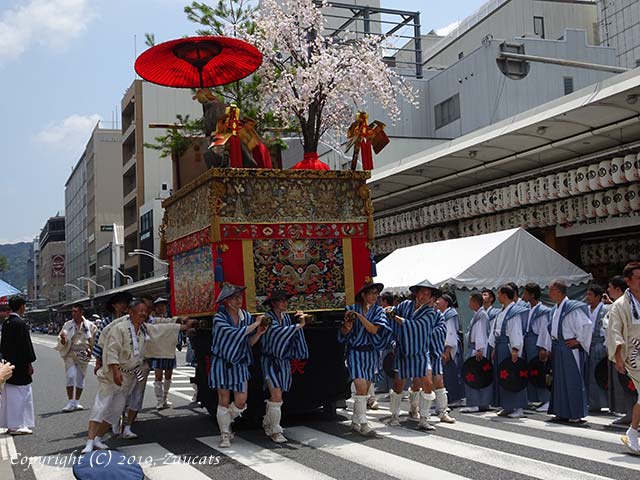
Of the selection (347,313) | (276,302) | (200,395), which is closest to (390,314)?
(347,313)

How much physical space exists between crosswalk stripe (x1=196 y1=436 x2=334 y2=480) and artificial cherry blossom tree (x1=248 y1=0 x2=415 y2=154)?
4.09m

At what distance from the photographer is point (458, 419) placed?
9.54 meters

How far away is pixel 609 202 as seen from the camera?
14.2 meters

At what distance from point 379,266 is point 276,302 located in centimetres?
892

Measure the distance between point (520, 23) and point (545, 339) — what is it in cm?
2580

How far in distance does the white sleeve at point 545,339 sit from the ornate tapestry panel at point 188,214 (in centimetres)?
471

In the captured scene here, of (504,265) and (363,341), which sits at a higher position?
(504,265)

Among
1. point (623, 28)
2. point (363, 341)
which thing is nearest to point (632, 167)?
point (363, 341)

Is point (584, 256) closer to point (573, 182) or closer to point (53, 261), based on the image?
point (573, 182)

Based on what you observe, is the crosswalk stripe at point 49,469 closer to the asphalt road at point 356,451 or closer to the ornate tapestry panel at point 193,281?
the asphalt road at point 356,451

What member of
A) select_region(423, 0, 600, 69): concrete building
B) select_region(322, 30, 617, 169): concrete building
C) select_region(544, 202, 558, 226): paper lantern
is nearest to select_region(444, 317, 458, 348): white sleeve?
select_region(544, 202, 558, 226): paper lantern

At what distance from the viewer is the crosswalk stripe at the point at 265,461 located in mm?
6465

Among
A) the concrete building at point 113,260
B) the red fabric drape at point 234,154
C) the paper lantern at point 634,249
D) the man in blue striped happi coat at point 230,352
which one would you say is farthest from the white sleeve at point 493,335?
the concrete building at point 113,260

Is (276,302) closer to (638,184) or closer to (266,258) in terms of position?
(266,258)
